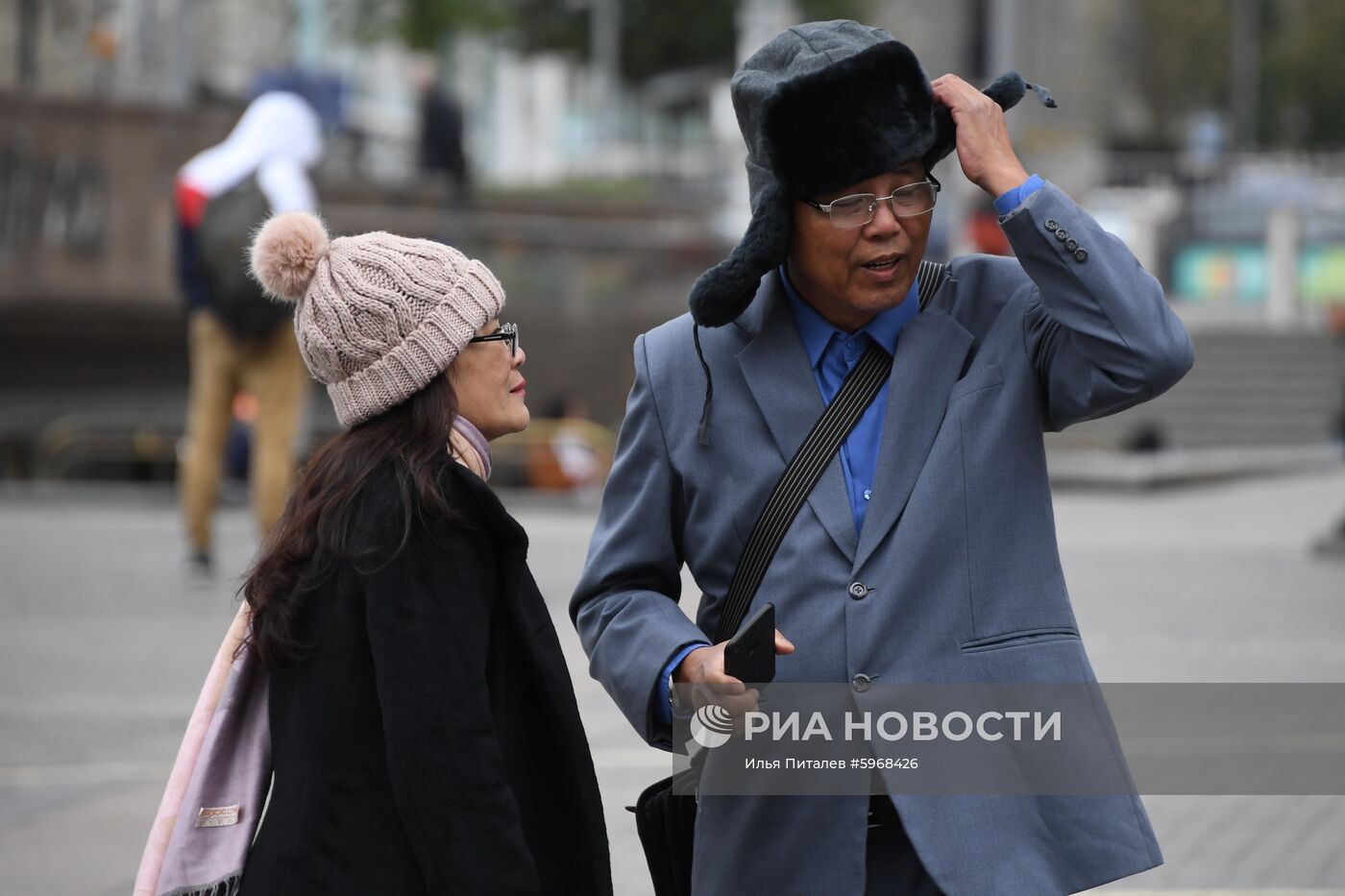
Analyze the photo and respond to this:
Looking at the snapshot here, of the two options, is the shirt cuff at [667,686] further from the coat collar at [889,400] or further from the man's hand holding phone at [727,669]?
the coat collar at [889,400]

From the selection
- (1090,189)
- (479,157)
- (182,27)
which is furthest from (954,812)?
(479,157)

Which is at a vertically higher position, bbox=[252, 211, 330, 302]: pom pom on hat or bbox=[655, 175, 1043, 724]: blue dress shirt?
bbox=[252, 211, 330, 302]: pom pom on hat

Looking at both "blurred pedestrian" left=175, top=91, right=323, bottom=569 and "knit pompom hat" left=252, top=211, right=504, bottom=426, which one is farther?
"blurred pedestrian" left=175, top=91, right=323, bottom=569

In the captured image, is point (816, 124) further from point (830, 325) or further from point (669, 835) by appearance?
point (669, 835)

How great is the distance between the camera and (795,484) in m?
3.05

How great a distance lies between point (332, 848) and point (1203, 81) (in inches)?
2718

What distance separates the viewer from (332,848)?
9.73 feet

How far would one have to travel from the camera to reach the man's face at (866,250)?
3.03m

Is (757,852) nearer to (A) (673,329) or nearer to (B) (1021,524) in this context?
(B) (1021,524)

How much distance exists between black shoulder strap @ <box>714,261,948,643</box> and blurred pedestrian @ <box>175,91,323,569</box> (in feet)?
20.9

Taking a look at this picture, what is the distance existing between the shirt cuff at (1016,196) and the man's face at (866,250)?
0.38 feet

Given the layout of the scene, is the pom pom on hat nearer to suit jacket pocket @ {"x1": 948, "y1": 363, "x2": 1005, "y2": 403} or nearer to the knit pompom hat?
the knit pompom hat

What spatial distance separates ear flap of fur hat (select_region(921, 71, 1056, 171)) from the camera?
3080 millimetres

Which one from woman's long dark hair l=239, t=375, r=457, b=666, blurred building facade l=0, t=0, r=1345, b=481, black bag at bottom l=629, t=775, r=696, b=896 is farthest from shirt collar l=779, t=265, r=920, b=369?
blurred building facade l=0, t=0, r=1345, b=481
